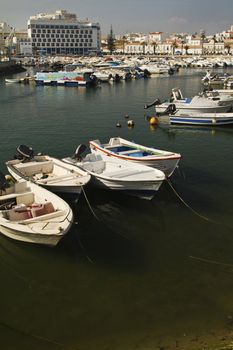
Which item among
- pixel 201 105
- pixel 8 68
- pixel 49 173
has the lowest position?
pixel 49 173

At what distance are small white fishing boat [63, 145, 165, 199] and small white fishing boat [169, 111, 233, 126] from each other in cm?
1502

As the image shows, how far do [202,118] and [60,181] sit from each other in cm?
1841

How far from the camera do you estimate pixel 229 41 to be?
192 meters

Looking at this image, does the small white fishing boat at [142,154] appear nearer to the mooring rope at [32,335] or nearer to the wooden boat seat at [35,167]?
the wooden boat seat at [35,167]

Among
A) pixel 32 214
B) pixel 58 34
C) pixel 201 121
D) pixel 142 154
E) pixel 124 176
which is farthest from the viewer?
pixel 58 34

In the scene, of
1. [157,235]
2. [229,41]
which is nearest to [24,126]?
[157,235]

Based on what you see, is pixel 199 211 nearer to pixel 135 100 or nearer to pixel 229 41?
pixel 135 100

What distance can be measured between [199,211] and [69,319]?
7.32 metres

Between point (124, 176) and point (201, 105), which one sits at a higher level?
point (201, 105)

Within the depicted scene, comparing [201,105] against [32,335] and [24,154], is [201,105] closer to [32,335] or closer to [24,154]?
[24,154]

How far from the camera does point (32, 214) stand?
12305 mm

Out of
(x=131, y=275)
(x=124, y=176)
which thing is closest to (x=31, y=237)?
(x=131, y=275)

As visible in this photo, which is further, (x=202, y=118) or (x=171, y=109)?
(x=171, y=109)

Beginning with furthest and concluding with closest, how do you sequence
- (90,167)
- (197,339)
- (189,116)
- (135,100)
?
(135,100) < (189,116) < (90,167) < (197,339)
